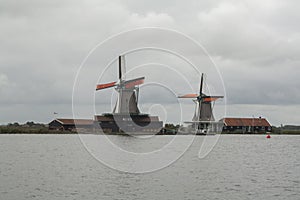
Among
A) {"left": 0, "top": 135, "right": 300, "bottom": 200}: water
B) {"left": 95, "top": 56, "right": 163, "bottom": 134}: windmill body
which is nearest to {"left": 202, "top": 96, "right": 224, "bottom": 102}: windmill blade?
{"left": 95, "top": 56, "right": 163, "bottom": 134}: windmill body

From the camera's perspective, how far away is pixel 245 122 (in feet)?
331

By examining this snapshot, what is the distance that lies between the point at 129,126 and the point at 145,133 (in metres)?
4.86

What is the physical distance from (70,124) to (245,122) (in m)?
37.3

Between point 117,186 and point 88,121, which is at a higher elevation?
point 88,121

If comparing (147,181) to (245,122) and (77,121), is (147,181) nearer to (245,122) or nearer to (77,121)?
(77,121)

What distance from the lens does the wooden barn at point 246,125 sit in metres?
97.3

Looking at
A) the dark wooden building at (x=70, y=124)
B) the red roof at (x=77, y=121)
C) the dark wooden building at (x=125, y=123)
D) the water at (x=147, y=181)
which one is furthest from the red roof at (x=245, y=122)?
the water at (x=147, y=181)

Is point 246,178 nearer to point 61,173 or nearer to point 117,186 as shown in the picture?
point 117,186

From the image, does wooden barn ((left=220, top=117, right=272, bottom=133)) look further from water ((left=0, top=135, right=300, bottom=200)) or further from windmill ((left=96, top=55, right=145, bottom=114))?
water ((left=0, top=135, right=300, bottom=200))

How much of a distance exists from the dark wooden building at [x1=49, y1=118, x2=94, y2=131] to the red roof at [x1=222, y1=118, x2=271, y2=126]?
87.8 feet

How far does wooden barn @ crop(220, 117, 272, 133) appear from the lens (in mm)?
97269

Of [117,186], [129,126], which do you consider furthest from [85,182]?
[129,126]

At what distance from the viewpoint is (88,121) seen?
8519 centimetres

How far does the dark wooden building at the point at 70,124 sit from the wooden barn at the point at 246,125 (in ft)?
87.6
